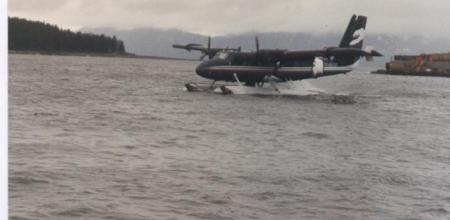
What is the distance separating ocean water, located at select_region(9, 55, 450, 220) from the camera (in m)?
8.32

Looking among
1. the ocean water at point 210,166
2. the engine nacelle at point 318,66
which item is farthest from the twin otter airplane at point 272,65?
the ocean water at point 210,166

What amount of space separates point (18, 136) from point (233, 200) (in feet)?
14.9

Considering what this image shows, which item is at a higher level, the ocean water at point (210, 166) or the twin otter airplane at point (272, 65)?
the twin otter airplane at point (272, 65)

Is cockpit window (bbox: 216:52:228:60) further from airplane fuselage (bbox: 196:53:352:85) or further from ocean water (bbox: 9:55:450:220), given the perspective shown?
ocean water (bbox: 9:55:450:220)

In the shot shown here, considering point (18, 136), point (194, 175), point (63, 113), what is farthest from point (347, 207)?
point (63, 113)

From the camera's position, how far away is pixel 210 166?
35.8ft

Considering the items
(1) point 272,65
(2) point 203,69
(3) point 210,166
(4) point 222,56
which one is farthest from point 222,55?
(3) point 210,166

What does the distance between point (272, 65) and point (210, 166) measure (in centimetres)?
1836

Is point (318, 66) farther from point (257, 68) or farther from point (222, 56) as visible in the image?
point (222, 56)

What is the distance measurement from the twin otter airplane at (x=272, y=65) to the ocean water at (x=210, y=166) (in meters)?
7.89

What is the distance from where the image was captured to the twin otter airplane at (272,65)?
27438mm
